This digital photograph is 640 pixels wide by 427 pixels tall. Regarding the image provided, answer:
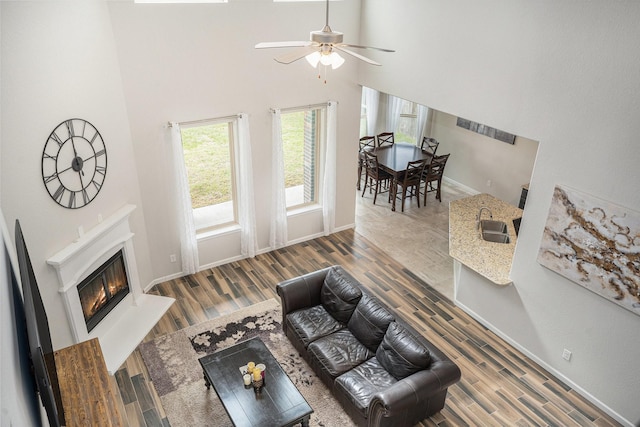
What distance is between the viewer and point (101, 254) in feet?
20.1

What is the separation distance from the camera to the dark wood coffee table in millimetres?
4883

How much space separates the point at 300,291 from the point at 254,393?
159 centimetres

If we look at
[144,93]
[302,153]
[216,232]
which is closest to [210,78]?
[144,93]

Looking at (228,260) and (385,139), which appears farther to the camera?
(385,139)

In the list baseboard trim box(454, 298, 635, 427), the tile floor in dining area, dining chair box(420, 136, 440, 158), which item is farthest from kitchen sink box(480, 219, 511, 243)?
dining chair box(420, 136, 440, 158)

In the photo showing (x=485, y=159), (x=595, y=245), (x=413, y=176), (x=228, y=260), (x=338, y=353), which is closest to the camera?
(x=595, y=245)

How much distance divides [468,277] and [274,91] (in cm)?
395

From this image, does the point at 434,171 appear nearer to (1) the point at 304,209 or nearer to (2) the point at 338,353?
(1) the point at 304,209

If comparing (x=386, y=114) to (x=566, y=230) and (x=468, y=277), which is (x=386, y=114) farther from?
(x=566, y=230)

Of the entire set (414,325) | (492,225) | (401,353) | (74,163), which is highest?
(74,163)

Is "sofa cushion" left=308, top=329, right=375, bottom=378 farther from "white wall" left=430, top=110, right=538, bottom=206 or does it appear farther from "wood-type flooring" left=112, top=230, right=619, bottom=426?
"white wall" left=430, top=110, right=538, bottom=206

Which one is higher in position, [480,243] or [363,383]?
[480,243]

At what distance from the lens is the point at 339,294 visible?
625 cm

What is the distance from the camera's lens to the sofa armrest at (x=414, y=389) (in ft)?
15.6
